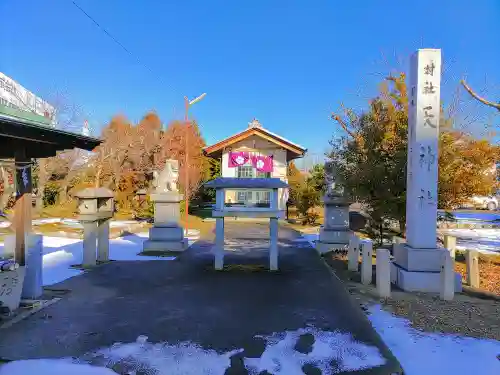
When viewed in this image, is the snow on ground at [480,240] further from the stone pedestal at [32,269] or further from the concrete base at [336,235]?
the stone pedestal at [32,269]

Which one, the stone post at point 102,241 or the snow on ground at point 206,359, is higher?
the stone post at point 102,241

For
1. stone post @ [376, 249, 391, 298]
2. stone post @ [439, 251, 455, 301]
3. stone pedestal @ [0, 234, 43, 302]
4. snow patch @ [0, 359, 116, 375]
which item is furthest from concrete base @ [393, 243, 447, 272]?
stone pedestal @ [0, 234, 43, 302]

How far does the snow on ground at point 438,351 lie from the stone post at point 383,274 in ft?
4.21

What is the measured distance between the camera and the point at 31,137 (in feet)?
15.7

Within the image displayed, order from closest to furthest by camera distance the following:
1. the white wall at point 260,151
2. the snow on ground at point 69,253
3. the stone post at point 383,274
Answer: the stone post at point 383,274 → the snow on ground at point 69,253 → the white wall at point 260,151

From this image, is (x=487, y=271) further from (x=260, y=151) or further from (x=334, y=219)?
(x=260, y=151)

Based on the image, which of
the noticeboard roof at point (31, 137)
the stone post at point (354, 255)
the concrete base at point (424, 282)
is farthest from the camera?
the stone post at point (354, 255)

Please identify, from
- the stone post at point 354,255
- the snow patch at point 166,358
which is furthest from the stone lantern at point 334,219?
the snow patch at point 166,358

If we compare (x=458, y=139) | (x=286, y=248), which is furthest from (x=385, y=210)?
(x=286, y=248)

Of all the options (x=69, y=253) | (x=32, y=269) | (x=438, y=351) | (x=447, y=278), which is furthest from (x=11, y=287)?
(x=447, y=278)

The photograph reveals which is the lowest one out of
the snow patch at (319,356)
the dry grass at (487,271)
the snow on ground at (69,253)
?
the snow on ground at (69,253)

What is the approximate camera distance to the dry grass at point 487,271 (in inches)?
281

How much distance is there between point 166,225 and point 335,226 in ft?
18.6

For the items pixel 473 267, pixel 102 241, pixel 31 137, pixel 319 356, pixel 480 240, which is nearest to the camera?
pixel 319 356
